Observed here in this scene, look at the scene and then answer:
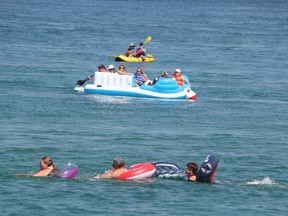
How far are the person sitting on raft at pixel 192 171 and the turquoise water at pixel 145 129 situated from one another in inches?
7.8

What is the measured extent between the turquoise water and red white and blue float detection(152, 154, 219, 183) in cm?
26

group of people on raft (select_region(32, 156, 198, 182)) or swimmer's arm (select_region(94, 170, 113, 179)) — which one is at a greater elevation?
group of people on raft (select_region(32, 156, 198, 182))

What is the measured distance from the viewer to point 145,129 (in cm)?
3250

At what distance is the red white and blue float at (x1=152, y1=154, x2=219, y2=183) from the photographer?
79.0ft

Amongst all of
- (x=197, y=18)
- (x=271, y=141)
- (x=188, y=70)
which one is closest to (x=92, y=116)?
(x=271, y=141)

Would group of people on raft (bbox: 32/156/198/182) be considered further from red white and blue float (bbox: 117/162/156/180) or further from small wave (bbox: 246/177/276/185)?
small wave (bbox: 246/177/276/185)

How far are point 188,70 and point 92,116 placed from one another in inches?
636

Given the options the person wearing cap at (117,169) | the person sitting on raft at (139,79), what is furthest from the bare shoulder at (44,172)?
the person sitting on raft at (139,79)

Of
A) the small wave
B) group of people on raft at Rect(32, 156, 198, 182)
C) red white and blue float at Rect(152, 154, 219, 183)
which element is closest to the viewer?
red white and blue float at Rect(152, 154, 219, 183)

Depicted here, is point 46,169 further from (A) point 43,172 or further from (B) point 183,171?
(B) point 183,171

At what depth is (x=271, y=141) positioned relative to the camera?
3125 centimetres

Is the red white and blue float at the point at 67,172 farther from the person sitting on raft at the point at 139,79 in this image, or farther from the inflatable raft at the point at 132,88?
the person sitting on raft at the point at 139,79

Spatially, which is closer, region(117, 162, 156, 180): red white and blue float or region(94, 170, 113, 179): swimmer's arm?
region(117, 162, 156, 180): red white and blue float

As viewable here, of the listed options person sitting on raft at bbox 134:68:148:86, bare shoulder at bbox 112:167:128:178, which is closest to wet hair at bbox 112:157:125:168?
bare shoulder at bbox 112:167:128:178
